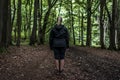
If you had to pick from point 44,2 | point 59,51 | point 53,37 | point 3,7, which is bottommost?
point 59,51


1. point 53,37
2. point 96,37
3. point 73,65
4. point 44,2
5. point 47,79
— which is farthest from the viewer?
point 96,37

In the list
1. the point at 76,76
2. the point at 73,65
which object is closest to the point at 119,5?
the point at 73,65

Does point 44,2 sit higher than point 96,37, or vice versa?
point 44,2

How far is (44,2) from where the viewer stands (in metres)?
31.4

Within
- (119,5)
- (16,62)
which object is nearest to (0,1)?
(16,62)

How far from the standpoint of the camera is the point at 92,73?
9.55 m

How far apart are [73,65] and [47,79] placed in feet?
9.78

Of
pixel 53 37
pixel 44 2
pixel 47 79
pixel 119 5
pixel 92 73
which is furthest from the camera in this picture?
pixel 44 2

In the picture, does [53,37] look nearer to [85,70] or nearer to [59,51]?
[59,51]

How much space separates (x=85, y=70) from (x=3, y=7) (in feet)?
18.1

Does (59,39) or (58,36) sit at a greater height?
(58,36)

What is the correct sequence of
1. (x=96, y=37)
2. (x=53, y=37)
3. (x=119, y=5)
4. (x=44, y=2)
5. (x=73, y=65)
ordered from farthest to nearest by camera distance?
1. (x=96, y=37)
2. (x=44, y=2)
3. (x=119, y=5)
4. (x=73, y=65)
5. (x=53, y=37)

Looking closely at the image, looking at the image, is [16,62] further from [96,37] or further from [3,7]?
[96,37]

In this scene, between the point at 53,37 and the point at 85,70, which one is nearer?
the point at 53,37
